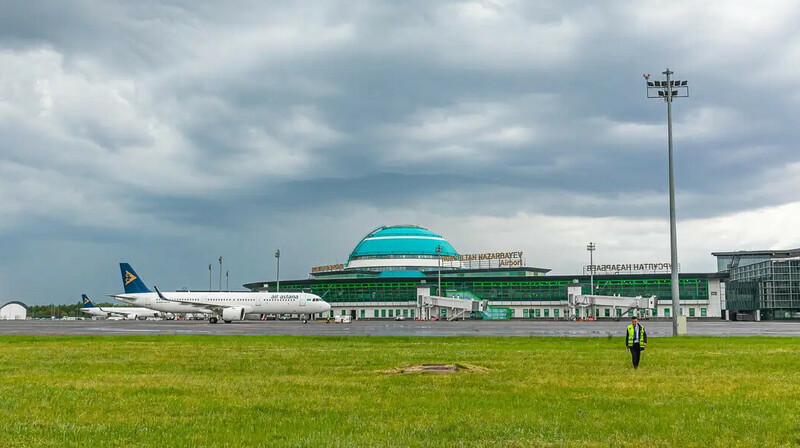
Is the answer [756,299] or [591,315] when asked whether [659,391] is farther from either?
[756,299]

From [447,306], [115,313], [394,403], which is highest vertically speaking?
[394,403]

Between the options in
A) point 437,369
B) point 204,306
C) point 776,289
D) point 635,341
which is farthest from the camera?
point 776,289

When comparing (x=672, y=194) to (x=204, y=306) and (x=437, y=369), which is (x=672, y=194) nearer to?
(x=437, y=369)

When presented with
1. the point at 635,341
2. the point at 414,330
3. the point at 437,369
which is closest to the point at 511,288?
the point at 414,330

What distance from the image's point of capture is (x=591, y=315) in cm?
13662

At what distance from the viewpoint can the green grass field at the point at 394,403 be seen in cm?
1193

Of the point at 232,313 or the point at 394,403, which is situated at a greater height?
the point at 394,403

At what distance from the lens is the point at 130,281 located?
374 feet

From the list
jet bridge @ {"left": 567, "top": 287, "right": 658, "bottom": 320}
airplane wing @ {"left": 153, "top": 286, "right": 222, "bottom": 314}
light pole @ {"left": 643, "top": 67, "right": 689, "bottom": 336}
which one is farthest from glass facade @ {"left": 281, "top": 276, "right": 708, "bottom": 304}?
light pole @ {"left": 643, "top": 67, "right": 689, "bottom": 336}

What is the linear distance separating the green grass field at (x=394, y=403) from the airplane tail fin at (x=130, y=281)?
89065 mm

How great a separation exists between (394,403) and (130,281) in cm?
10654

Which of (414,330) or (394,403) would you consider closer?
(394,403)

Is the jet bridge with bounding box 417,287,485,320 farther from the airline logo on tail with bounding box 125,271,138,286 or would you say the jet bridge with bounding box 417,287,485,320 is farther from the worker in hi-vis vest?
the worker in hi-vis vest

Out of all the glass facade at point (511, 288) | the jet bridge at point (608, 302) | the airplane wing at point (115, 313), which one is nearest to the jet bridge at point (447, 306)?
the jet bridge at point (608, 302)
